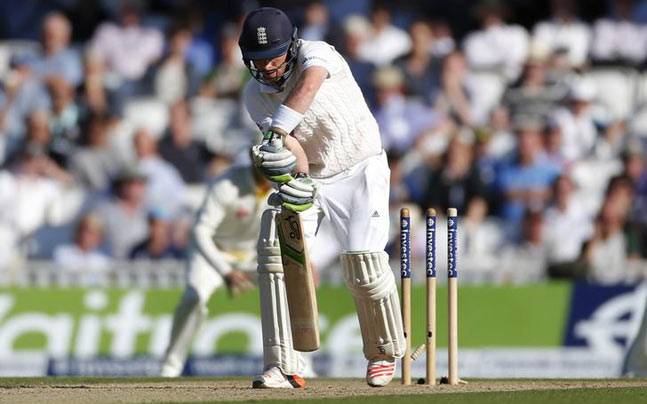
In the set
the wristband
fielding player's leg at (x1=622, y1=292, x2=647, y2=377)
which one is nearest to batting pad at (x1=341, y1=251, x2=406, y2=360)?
the wristband

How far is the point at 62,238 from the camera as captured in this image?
41.0 ft

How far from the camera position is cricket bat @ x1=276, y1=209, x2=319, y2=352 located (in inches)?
259

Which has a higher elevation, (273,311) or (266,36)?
(266,36)

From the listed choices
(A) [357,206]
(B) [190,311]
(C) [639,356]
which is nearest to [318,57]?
(A) [357,206]

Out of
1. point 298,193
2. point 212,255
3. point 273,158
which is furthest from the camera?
point 212,255

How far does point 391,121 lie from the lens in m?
13.5

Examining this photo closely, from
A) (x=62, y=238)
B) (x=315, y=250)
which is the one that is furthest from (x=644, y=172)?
(x=62, y=238)

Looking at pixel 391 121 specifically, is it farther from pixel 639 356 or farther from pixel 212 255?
pixel 639 356

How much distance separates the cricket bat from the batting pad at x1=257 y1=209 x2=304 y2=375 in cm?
Result: 9

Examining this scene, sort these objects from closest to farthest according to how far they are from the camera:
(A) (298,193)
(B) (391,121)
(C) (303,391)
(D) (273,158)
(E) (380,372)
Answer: (D) (273,158) < (A) (298,193) < (C) (303,391) < (E) (380,372) < (B) (391,121)

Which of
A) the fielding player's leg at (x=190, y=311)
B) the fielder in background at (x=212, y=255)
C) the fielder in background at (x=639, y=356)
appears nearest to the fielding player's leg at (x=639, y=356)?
the fielder in background at (x=639, y=356)

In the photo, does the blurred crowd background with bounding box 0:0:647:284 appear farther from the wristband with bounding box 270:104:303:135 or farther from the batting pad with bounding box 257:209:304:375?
the wristband with bounding box 270:104:303:135

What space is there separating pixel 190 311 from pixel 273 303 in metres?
3.12

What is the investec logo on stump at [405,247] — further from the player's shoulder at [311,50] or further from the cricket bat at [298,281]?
the player's shoulder at [311,50]
